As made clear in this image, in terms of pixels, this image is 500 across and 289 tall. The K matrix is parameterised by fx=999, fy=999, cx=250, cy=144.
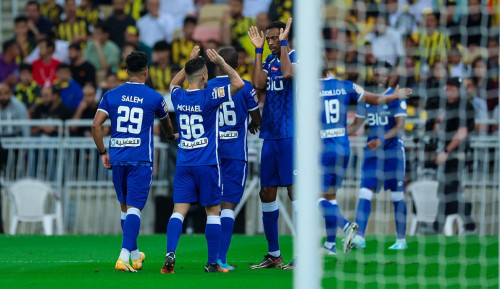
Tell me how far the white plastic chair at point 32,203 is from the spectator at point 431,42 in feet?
20.0

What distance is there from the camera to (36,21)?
19.4 m

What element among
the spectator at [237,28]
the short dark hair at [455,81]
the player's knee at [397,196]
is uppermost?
the spectator at [237,28]

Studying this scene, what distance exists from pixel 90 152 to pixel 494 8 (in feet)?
22.0

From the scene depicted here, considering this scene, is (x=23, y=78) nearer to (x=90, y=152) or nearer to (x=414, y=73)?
(x=90, y=152)

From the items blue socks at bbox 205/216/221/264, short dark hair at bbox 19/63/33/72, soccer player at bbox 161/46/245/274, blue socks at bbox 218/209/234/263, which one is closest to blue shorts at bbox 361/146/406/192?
blue socks at bbox 218/209/234/263

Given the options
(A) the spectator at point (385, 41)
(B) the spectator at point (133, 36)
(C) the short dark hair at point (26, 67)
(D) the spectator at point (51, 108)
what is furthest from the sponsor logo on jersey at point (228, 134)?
(C) the short dark hair at point (26, 67)

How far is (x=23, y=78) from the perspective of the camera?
1786 cm

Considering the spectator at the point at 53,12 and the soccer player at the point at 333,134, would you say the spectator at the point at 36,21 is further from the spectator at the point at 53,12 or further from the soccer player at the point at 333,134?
the soccer player at the point at 333,134

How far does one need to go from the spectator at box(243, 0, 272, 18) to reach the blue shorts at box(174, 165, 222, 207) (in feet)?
32.6

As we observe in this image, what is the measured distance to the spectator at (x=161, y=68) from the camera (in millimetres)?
17000

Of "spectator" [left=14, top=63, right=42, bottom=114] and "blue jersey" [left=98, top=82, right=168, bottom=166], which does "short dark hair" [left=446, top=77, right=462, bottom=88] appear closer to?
"blue jersey" [left=98, top=82, right=168, bottom=166]

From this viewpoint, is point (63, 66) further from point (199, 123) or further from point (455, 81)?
point (199, 123)

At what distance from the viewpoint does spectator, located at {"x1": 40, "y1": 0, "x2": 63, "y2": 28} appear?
64.2 ft

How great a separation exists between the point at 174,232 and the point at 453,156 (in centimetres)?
702
